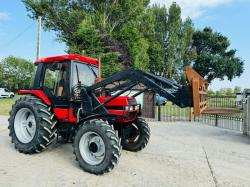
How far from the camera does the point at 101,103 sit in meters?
6.89

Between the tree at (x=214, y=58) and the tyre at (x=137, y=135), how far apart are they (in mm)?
47936

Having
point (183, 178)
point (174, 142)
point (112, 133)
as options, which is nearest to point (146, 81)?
point (112, 133)

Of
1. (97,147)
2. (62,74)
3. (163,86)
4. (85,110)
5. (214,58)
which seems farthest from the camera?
(214,58)

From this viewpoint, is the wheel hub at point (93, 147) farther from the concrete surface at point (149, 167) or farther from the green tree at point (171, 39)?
the green tree at point (171, 39)

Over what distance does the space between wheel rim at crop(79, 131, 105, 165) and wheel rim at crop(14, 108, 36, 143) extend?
6.85ft

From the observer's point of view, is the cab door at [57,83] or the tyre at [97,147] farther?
the cab door at [57,83]

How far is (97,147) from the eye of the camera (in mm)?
6383

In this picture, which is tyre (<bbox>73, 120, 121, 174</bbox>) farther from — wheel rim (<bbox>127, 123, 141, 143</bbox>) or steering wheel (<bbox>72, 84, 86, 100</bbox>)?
wheel rim (<bbox>127, 123, 141, 143</bbox>)

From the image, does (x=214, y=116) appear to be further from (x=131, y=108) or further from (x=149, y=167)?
(x=149, y=167)

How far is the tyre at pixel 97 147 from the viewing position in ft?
19.4

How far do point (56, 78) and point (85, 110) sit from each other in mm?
1247

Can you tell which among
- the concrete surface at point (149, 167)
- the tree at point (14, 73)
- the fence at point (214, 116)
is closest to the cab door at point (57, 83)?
the concrete surface at point (149, 167)

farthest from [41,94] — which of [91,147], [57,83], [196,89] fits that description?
[196,89]

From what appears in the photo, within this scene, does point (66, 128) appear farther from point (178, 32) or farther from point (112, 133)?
point (178, 32)
